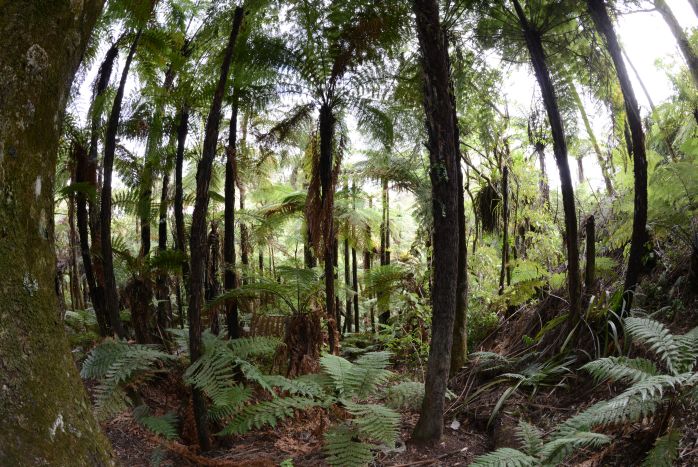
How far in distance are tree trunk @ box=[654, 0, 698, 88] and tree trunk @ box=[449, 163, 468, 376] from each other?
3788 mm

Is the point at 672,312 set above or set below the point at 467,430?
above

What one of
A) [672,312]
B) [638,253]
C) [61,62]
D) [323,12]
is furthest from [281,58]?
[672,312]

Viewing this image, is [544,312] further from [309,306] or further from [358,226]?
[358,226]

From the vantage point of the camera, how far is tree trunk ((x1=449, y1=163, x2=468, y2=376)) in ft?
15.8

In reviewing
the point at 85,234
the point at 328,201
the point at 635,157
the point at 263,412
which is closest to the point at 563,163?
Answer: the point at 635,157

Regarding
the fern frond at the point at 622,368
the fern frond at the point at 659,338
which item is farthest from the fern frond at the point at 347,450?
the fern frond at the point at 659,338

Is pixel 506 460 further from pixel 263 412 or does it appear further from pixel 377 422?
pixel 263 412

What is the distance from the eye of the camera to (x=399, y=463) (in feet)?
11.5

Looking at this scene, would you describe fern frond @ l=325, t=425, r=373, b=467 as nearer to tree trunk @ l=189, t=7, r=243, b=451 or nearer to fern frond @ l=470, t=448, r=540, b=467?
fern frond @ l=470, t=448, r=540, b=467

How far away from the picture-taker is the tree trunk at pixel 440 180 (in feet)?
11.6

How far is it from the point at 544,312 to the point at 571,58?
2977mm

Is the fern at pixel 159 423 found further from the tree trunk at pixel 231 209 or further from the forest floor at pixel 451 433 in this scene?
the tree trunk at pixel 231 209

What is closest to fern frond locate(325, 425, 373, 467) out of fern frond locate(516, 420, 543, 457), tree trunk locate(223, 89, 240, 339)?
fern frond locate(516, 420, 543, 457)

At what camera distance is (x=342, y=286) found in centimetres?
741
